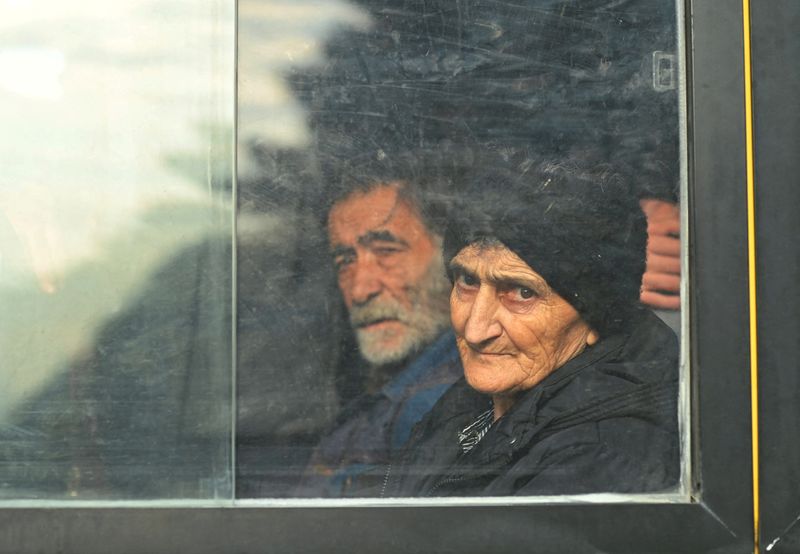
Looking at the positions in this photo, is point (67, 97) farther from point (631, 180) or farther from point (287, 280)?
point (631, 180)

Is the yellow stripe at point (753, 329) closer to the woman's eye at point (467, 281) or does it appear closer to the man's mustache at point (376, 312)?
the woman's eye at point (467, 281)

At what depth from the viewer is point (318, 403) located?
202 cm

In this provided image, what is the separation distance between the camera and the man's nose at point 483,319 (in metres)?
2.04

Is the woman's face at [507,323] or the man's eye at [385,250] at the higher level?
the man's eye at [385,250]

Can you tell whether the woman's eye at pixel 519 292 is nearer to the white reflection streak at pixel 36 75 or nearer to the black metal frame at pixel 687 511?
the black metal frame at pixel 687 511

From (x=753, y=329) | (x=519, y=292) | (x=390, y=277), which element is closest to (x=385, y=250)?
(x=390, y=277)

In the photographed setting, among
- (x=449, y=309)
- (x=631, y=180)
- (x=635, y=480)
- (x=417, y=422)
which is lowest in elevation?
(x=635, y=480)

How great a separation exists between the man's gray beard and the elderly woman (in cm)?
3

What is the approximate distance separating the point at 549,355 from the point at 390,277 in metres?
0.38

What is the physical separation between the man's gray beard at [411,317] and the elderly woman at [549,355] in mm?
33

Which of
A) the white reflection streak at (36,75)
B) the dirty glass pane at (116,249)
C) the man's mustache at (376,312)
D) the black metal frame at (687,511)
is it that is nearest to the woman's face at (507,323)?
the man's mustache at (376,312)

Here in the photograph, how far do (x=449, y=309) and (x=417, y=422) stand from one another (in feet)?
0.81

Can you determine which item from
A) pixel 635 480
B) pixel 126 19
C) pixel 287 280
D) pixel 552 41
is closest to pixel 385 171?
pixel 287 280

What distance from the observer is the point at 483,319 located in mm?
2041
